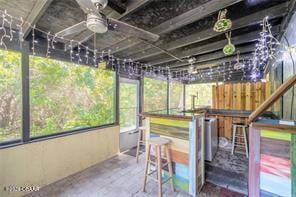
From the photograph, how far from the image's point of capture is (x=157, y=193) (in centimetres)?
242

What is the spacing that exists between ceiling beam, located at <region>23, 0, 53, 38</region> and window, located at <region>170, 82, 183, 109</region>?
512 centimetres

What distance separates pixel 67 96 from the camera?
10.2ft

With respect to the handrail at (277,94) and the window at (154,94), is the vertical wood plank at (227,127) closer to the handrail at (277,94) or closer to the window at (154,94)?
the window at (154,94)

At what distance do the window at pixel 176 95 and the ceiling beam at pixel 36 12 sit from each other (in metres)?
5.12

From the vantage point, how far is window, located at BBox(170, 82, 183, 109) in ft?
21.7

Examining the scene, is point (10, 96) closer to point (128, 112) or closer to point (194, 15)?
point (128, 112)

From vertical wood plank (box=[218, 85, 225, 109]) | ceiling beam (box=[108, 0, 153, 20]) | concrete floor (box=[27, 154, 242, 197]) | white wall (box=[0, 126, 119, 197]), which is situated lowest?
concrete floor (box=[27, 154, 242, 197])

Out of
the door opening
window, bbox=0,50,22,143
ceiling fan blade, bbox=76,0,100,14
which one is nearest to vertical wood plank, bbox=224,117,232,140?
the door opening

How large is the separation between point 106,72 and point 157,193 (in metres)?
2.80

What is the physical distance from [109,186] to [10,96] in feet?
6.91

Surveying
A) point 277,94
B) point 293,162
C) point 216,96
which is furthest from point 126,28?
point 216,96

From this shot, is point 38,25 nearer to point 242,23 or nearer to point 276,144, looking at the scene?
point 242,23

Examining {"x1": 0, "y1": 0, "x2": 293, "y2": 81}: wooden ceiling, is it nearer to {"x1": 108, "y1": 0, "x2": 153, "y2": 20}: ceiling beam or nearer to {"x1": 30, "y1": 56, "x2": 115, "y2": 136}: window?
{"x1": 108, "y1": 0, "x2": 153, "y2": 20}: ceiling beam

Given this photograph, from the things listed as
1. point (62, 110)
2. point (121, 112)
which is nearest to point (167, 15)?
point (62, 110)
